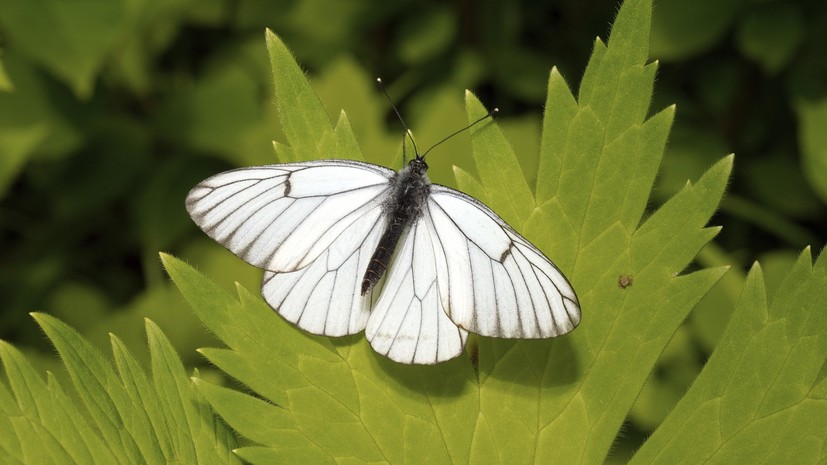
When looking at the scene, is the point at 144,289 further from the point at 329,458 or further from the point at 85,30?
the point at 329,458

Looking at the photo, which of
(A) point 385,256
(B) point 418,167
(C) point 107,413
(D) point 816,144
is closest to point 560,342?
(A) point 385,256

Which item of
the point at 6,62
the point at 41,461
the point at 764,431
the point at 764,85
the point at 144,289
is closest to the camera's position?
the point at 41,461

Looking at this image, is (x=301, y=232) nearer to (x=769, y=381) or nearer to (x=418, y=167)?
(x=418, y=167)

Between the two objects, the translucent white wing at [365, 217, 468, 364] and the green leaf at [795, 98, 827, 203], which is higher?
the green leaf at [795, 98, 827, 203]

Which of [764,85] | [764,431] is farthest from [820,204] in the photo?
[764,431]

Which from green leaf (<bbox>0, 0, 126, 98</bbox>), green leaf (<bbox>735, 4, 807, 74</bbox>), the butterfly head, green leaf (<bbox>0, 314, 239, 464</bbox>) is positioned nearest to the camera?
green leaf (<bbox>0, 314, 239, 464</bbox>)

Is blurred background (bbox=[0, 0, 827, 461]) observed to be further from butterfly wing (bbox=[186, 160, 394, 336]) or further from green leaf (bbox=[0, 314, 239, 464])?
green leaf (bbox=[0, 314, 239, 464])

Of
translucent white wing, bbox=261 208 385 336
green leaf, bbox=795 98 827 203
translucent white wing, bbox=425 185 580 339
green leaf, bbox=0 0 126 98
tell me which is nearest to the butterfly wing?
translucent white wing, bbox=261 208 385 336
